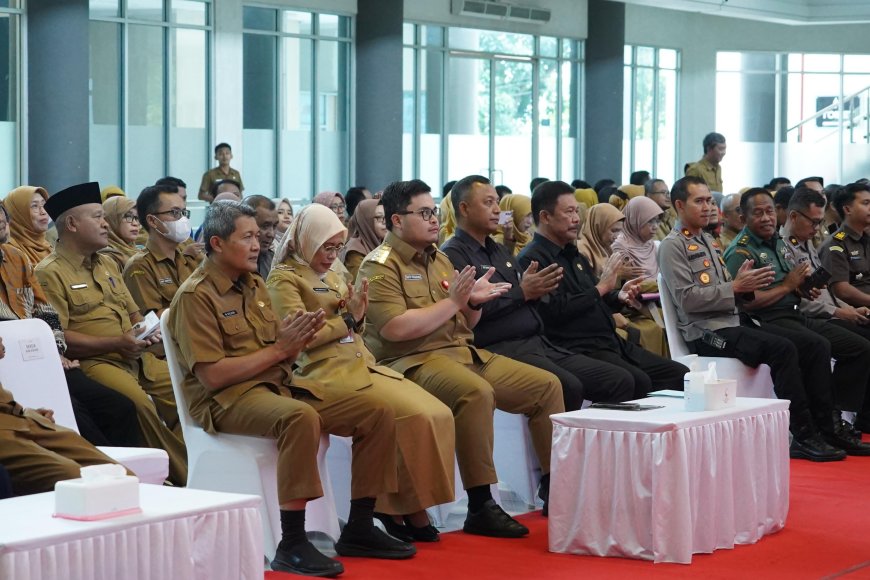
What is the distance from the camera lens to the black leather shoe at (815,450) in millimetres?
6617

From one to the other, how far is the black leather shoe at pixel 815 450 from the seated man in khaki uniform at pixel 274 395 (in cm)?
285

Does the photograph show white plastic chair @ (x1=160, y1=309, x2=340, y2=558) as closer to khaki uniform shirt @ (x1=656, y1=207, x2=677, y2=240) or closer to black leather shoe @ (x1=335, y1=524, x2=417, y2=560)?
black leather shoe @ (x1=335, y1=524, x2=417, y2=560)

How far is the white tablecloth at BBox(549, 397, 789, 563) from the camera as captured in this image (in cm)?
446

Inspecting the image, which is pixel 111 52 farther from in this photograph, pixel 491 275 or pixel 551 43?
pixel 491 275

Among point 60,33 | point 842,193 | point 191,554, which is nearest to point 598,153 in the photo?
point 60,33

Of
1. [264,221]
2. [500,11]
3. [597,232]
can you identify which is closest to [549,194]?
[264,221]

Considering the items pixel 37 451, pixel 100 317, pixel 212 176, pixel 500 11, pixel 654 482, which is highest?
pixel 500 11

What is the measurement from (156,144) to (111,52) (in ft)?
3.71

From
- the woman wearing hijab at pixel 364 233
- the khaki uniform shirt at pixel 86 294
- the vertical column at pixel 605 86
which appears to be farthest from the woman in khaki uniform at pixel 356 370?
the vertical column at pixel 605 86

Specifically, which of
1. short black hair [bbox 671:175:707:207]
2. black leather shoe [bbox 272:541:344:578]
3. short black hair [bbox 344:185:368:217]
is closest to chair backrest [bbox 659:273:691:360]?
short black hair [bbox 671:175:707:207]

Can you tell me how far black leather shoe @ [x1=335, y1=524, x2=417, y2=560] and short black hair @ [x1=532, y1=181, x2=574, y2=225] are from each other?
199 centimetres

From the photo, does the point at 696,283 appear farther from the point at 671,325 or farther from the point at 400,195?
the point at 400,195

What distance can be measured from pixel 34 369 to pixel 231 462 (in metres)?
0.77

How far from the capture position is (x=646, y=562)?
14.9ft
